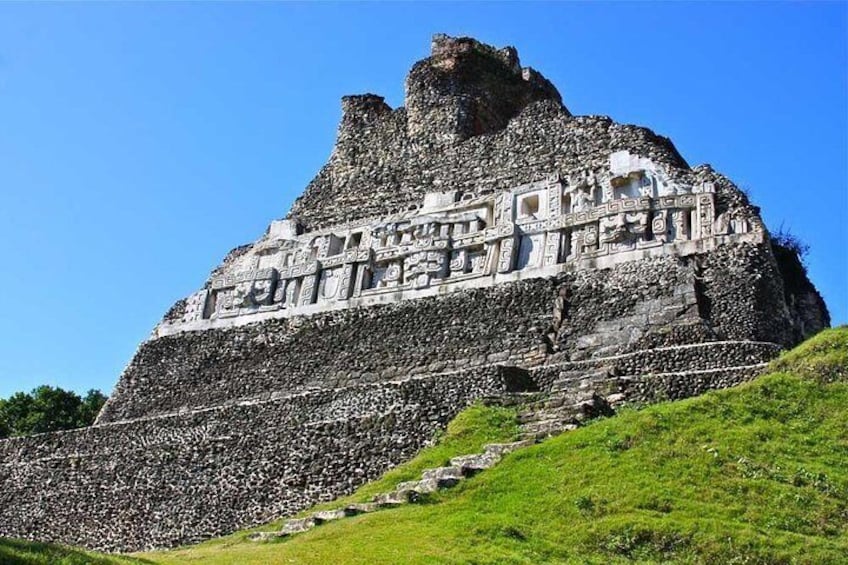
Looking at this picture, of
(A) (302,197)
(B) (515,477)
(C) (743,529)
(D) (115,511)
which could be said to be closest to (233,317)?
(A) (302,197)

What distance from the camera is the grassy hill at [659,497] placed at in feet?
39.3

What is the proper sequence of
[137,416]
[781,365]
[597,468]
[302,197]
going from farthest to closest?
[302,197] → [137,416] → [781,365] → [597,468]

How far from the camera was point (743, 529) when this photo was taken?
12.0 m

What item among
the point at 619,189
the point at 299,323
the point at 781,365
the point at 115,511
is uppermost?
the point at 619,189

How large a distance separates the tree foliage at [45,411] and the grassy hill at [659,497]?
61.5 ft

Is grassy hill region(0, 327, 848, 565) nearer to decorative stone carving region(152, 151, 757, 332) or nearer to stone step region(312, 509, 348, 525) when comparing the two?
stone step region(312, 509, 348, 525)

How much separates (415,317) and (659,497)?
11.3 meters

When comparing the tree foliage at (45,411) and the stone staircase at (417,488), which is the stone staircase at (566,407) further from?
the tree foliage at (45,411)

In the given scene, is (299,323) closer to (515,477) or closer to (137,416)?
(137,416)

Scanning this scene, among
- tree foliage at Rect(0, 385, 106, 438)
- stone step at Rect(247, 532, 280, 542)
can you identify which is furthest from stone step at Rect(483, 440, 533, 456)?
tree foliage at Rect(0, 385, 106, 438)

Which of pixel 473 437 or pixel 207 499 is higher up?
pixel 473 437

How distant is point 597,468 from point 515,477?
1.16m

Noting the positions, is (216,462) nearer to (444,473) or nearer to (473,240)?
(444,473)

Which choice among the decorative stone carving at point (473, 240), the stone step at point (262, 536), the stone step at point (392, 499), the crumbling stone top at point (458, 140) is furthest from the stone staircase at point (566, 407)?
the crumbling stone top at point (458, 140)
